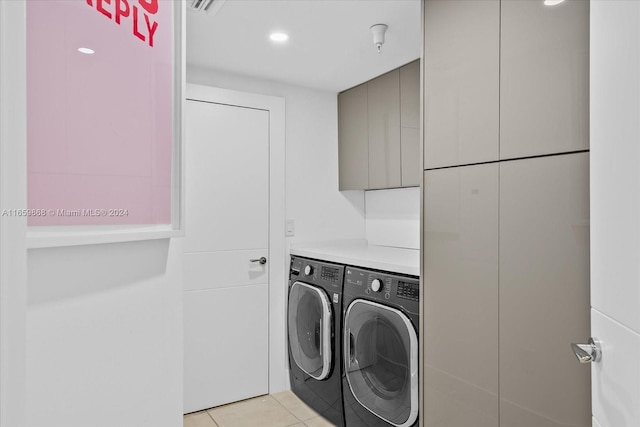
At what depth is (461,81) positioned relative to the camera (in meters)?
1.59

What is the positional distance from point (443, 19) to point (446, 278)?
1.09 meters

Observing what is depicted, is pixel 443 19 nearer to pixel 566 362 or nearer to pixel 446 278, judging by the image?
pixel 446 278

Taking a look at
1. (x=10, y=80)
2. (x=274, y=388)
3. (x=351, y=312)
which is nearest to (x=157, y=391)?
(x=10, y=80)

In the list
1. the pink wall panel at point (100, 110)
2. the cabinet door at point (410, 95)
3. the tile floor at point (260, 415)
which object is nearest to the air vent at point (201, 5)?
the pink wall panel at point (100, 110)

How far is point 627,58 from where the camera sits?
75 centimetres

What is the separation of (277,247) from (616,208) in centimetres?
231

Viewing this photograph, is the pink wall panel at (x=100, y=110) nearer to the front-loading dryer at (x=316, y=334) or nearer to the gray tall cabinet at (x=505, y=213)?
the gray tall cabinet at (x=505, y=213)

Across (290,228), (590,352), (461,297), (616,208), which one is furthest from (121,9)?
(290,228)

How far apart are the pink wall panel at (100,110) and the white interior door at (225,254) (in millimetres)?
1948

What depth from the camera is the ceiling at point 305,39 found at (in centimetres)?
188

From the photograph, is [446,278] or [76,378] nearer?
[76,378]

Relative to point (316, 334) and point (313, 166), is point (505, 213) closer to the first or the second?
point (316, 334)

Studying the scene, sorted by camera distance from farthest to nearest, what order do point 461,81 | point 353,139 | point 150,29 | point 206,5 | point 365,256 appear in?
point 353,139
point 365,256
point 206,5
point 461,81
point 150,29

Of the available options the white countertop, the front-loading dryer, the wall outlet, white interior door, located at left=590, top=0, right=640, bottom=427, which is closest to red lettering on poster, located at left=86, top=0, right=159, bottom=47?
white interior door, located at left=590, top=0, right=640, bottom=427
